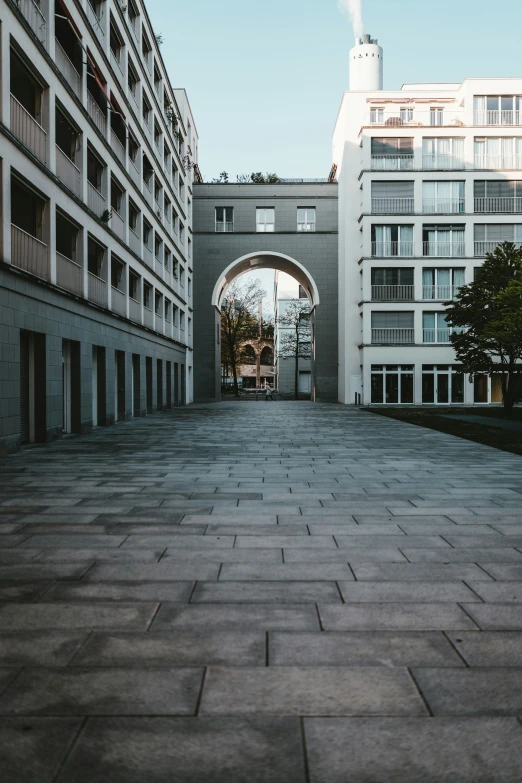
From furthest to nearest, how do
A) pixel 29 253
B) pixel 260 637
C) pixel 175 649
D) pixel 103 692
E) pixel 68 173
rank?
pixel 68 173
pixel 29 253
pixel 260 637
pixel 175 649
pixel 103 692

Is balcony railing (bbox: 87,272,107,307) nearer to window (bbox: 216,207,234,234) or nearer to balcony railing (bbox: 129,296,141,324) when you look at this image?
balcony railing (bbox: 129,296,141,324)

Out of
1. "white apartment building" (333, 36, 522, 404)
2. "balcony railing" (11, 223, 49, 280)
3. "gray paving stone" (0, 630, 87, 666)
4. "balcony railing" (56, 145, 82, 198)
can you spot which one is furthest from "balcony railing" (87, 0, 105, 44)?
"white apartment building" (333, 36, 522, 404)

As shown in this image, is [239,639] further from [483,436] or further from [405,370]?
[405,370]

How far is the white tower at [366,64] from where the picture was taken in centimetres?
5384

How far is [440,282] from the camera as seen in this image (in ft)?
133

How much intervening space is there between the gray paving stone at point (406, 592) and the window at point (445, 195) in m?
39.3

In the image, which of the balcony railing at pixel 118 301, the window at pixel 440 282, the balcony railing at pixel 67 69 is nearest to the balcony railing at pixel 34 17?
the balcony railing at pixel 67 69

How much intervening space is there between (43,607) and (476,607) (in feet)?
8.65

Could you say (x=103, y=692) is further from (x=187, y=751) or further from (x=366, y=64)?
(x=366, y=64)

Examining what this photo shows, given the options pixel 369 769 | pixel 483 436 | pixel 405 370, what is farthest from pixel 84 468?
pixel 405 370

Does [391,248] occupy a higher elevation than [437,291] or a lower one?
higher

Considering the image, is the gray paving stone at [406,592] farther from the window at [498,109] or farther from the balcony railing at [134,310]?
the window at [498,109]

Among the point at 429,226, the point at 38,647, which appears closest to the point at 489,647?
the point at 38,647

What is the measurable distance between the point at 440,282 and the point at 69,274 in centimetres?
2875
